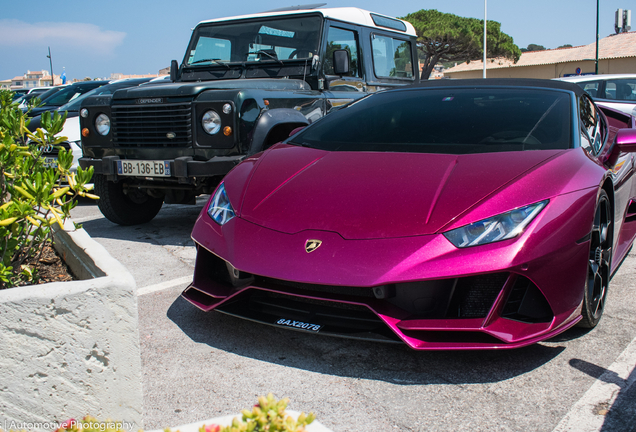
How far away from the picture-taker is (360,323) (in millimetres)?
2432

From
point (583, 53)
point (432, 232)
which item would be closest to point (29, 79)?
point (583, 53)

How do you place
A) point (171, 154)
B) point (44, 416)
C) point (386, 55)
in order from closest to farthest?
point (44, 416) → point (171, 154) → point (386, 55)

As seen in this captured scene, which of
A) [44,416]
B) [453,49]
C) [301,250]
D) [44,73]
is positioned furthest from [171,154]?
[44,73]

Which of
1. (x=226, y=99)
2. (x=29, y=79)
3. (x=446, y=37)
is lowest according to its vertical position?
(x=226, y=99)

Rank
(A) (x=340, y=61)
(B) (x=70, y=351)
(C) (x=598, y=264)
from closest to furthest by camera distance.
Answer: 1. (B) (x=70, y=351)
2. (C) (x=598, y=264)
3. (A) (x=340, y=61)

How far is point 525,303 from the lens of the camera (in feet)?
7.79

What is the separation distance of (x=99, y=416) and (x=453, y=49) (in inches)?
1536

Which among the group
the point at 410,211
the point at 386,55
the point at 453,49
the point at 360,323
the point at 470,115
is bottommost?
the point at 360,323

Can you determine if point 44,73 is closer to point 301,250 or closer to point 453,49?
point 453,49

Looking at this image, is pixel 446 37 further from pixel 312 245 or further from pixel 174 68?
pixel 312 245

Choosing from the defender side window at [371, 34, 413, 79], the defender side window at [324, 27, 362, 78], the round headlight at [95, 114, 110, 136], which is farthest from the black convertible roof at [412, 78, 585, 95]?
the round headlight at [95, 114, 110, 136]

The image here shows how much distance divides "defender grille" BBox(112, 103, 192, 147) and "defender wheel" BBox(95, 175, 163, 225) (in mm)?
491

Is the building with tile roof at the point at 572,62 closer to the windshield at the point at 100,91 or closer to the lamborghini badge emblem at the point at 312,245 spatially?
the windshield at the point at 100,91

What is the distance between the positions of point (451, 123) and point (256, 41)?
3.07 meters
